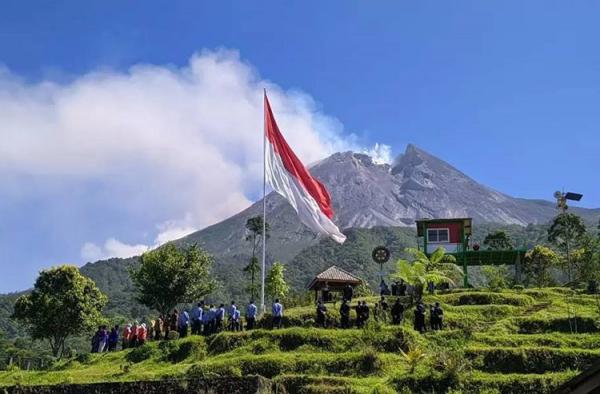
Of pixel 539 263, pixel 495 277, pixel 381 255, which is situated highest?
pixel 381 255

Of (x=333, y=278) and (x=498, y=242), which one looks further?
(x=498, y=242)

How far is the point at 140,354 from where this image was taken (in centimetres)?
2230

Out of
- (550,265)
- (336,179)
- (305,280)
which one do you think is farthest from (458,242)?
(336,179)

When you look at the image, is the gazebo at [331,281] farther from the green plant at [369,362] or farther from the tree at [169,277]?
the green plant at [369,362]

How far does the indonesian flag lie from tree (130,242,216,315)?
1388cm

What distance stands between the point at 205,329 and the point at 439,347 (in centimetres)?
872

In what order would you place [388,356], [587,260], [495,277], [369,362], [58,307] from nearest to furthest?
[369,362], [388,356], [495,277], [58,307], [587,260]

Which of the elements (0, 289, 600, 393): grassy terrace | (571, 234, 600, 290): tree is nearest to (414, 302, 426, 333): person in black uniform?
(0, 289, 600, 393): grassy terrace

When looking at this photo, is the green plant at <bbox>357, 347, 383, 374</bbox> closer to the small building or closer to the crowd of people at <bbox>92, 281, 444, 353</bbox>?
the crowd of people at <bbox>92, 281, 444, 353</bbox>

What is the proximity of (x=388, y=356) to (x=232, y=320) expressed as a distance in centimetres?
702

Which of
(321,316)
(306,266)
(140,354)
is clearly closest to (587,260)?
(321,316)

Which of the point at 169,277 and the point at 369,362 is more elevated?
the point at 169,277

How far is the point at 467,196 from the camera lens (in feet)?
651

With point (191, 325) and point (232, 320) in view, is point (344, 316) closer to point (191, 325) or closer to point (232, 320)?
point (232, 320)
